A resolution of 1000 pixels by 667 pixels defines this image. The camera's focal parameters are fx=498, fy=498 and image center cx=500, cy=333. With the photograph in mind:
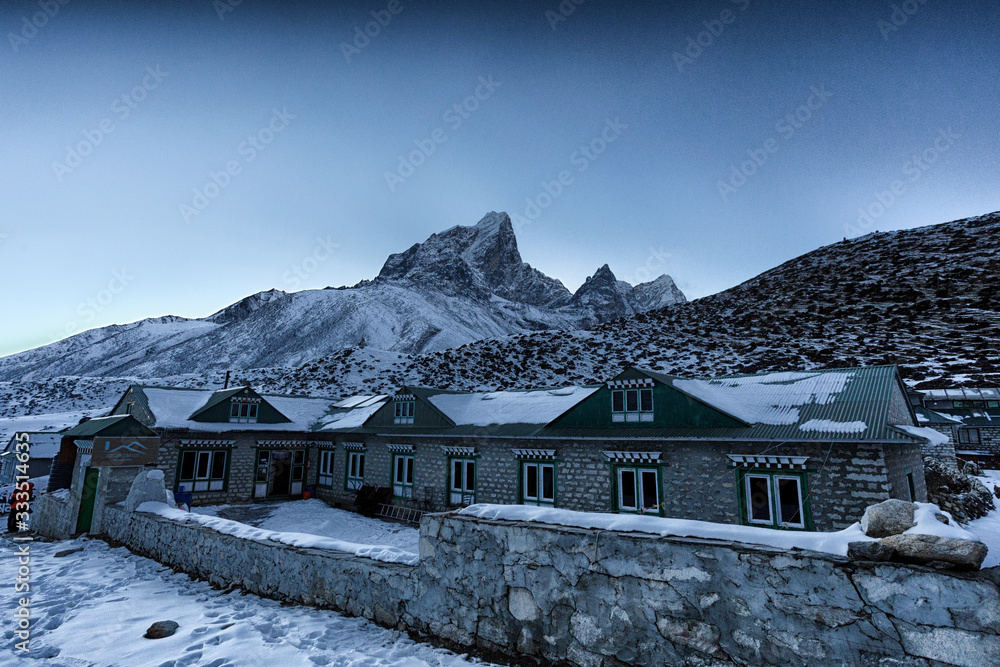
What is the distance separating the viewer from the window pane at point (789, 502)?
42.9 feet

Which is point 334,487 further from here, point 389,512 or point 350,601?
Result: point 350,601

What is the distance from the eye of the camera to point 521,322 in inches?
5797

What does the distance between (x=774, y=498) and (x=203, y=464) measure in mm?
23967

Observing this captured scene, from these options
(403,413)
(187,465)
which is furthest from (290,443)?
(403,413)

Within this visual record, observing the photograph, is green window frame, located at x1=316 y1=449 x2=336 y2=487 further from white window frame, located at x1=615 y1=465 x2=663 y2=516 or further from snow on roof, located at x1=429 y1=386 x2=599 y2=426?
white window frame, located at x1=615 y1=465 x2=663 y2=516

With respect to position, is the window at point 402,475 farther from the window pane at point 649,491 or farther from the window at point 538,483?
the window pane at point 649,491

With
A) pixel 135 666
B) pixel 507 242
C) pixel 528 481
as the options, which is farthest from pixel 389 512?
pixel 507 242

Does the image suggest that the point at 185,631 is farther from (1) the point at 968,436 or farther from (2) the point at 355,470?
(1) the point at 968,436

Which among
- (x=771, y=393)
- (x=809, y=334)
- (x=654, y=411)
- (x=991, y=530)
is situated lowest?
(x=991, y=530)

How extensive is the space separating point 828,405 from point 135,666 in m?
16.1

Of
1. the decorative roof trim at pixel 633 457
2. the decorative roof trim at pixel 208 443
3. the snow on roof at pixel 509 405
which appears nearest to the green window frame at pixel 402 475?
the snow on roof at pixel 509 405

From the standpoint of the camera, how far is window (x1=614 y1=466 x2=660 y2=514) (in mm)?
15422

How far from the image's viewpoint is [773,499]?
529 inches

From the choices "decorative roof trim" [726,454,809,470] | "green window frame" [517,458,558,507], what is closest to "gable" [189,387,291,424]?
"green window frame" [517,458,558,507]
